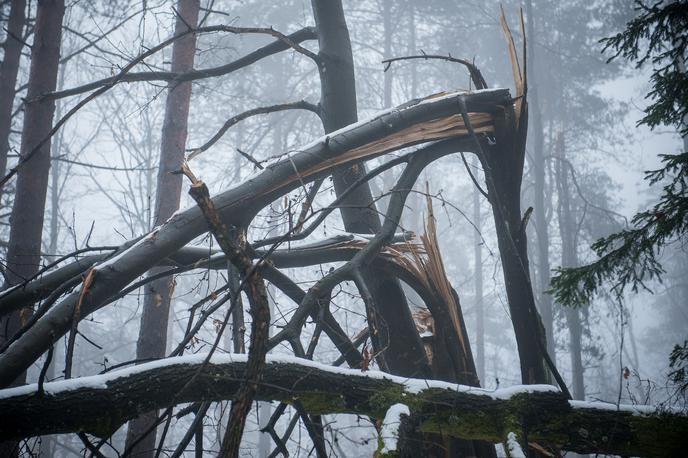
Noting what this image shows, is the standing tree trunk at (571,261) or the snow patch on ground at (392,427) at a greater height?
the standing tree trunk at (571,261)

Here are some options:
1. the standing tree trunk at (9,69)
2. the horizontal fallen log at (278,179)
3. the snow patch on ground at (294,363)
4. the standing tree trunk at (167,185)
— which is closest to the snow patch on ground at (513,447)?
the snow patch on ground at (294,363)

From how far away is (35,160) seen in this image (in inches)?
229

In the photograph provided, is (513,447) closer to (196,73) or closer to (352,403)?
(352,403)

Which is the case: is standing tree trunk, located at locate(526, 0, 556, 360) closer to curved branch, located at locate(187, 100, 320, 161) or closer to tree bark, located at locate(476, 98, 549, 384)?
tree bark, located at locate(476, 98, 549, 384)

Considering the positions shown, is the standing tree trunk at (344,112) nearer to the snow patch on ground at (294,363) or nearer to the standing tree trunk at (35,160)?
the snow patch on ground at (294,363)

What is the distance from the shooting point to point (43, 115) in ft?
19.6

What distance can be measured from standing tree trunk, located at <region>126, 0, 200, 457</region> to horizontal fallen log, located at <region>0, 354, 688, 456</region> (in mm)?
3993

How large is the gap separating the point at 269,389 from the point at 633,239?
10.7 ft

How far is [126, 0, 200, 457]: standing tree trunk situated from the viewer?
6.06m

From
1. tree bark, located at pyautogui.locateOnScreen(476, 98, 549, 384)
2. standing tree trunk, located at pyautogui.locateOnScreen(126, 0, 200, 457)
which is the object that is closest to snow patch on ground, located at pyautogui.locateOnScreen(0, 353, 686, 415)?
tree bark, located at pyautogui.locateOnScreen(476, 98, 549, 384)

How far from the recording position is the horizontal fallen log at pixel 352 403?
196 cm

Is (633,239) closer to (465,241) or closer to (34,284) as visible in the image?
(34,284)

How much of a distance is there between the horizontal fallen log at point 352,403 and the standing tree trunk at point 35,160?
13.9ft

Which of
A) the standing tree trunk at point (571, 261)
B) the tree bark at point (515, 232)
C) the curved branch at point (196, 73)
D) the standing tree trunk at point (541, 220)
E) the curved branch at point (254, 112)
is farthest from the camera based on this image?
the standing tree trunk at point (571, 261)
